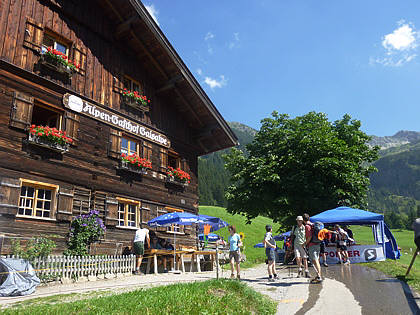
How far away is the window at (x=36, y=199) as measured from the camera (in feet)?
37.9

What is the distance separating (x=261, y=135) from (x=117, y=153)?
52.9 feet

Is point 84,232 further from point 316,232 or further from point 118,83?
point 316,232

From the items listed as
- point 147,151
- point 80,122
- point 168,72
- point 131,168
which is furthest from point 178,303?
point 168,72

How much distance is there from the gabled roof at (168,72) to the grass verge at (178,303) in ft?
40.2

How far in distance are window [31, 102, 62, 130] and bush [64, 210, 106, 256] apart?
3.54m

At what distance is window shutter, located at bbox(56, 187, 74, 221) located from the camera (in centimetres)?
1220

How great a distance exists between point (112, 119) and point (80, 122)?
1671 mm

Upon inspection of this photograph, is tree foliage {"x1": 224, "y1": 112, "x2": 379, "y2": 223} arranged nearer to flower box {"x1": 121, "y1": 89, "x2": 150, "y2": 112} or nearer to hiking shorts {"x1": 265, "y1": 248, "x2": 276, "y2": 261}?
flower box {"x1": 121, "y1": 89, "x2": 150, "y2": 112}

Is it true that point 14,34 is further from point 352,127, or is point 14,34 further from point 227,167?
point 352,127

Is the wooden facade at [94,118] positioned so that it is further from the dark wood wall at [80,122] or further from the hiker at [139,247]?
the hiker at [139,247]

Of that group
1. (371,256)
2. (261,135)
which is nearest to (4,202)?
(371,256)

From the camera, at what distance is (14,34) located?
12.0 m

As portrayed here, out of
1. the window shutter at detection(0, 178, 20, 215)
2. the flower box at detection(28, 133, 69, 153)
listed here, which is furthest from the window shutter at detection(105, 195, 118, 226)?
the window shutter at detection(0, 178, 20, 215)

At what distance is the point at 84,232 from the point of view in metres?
12.8
